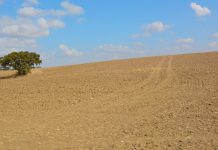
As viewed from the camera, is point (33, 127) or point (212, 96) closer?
point (33, 127)

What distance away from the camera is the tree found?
4038 centimetres

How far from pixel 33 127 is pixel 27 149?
3.24 m

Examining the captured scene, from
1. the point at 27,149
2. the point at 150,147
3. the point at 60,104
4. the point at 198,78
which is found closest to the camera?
the point at 150,147

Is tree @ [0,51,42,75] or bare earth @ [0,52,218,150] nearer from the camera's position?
bare earth @ [0,52,218,150]

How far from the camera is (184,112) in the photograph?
13.3 meters

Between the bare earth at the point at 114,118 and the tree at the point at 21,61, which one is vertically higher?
the tree at the point at 21,61

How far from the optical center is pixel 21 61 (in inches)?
1608

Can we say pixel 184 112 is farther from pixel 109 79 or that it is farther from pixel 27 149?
pixel 109 79

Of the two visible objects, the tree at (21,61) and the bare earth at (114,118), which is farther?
the tree at (21,61)

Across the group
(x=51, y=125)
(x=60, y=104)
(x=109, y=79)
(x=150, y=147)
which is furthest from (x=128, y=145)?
(x=109, y=79)

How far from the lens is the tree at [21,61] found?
4038 centimetres

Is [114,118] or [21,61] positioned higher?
[21,61]

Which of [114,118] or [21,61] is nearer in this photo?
[114,118]

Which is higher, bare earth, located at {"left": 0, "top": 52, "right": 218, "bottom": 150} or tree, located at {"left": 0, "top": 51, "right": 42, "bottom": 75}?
tree, located at {"left": 0, "top": 51, "right": 42, "bottom": 75}
